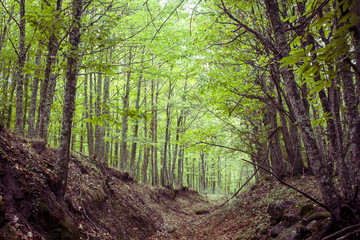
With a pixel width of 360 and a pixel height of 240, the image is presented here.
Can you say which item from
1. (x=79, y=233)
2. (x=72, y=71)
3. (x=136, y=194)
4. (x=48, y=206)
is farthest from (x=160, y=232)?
(x=72, y=71)

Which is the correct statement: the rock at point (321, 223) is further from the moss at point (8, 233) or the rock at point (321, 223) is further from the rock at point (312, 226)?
the moss at point (8, 233)

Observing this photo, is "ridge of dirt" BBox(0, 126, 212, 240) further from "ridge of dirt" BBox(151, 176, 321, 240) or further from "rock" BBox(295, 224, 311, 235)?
"rock" BBox(295, 224, 311, 235)

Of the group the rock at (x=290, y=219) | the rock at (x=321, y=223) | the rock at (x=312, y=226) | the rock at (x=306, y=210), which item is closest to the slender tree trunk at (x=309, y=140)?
the rock at (x=321, y=223)

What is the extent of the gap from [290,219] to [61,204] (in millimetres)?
5324

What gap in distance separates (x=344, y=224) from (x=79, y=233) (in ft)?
16.9

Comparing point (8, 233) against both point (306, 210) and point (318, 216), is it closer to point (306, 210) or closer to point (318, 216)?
point (318, 216)

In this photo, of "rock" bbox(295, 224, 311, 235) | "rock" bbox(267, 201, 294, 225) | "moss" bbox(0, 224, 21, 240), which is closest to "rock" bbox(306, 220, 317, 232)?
"rock" bbox(295, 224, 311, 235)

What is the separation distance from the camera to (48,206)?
4.60m

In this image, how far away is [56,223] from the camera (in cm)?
452

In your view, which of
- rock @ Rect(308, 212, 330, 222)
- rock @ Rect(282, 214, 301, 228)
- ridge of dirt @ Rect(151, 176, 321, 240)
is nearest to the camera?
rock @ Rect(308, 212, 330, 222)

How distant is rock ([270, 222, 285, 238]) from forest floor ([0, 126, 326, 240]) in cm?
66

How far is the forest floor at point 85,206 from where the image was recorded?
411 centimetres

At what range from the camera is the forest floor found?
411 cm

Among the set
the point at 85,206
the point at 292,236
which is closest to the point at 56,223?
the point at 85,206
